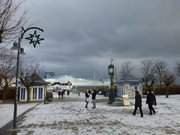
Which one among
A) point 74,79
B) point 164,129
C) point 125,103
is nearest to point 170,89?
point 125,103

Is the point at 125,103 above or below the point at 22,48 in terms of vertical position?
below

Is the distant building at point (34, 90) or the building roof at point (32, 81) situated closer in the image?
the building roof at point (32, 81)

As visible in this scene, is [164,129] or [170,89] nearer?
[164,129]

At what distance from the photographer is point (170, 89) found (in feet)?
249

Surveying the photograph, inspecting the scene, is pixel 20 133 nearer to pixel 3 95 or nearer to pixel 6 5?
pixel 6 5

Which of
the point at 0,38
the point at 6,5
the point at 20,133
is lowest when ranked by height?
the point at 20,133

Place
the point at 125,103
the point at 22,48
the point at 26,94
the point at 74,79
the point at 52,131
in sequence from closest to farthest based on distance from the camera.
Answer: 1. the point at 52,131
2. the point at 22,48
3. the point at 125,103
4. the point at 26,94
5. the point at 74,79

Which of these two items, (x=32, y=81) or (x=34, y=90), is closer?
(x=32, y=81)

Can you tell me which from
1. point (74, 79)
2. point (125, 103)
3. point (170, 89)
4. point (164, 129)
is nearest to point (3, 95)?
point (125, 103)

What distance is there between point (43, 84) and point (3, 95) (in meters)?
7.23

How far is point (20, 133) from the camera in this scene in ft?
47.4

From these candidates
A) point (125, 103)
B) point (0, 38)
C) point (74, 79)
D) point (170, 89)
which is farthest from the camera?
point (74, 79)

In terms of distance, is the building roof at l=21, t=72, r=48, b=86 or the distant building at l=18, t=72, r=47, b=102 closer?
the building roof at l=21, t=72, r=48, b=86

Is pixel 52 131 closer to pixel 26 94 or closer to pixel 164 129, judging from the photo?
pixel 164 129
